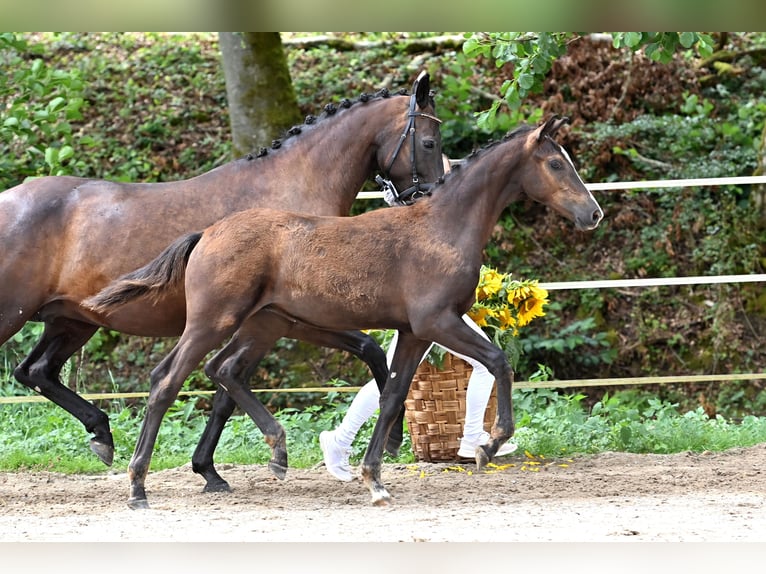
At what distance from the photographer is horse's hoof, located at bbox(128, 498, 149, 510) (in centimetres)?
537

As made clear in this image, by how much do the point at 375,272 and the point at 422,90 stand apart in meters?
1.31

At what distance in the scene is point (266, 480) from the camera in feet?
20.6

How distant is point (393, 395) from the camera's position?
5.46 metres

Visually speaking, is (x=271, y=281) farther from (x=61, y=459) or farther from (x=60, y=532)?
(x=61, y=459)

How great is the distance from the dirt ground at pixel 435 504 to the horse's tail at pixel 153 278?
103cm

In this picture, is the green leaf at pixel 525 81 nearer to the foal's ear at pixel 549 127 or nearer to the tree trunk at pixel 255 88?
the foal's ear at pixel 549 127

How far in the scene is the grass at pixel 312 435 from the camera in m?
7.05

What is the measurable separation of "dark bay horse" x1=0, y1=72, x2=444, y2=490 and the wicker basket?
0.58 meters

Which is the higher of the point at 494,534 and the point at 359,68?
the point at 359,68

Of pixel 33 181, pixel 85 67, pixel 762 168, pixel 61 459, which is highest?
pixel 85 67

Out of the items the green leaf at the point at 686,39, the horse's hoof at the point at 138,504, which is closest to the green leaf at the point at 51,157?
the horse's hoof at the point at 138,504

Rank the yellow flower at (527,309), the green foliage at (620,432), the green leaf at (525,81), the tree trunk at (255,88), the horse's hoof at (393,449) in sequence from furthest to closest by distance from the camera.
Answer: the tree trunk at (255,88) < the green foliage at (620,432) < the green leaf at (525,81) < the yellow flower at (527,309) < the horse's hoof at (393,449)
